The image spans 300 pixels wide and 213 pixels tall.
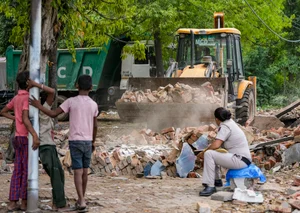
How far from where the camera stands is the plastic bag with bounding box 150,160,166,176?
1080 centimetres

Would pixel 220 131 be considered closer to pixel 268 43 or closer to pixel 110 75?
pixel 110 75

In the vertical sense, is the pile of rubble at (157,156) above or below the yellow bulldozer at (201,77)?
below

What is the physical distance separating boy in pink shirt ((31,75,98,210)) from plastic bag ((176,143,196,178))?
146 inches

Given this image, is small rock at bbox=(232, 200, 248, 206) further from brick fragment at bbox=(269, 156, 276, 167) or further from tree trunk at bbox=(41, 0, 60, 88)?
tree trunk at bbox=(41, 0, 60, 88)

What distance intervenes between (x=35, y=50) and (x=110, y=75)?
53.0 feet

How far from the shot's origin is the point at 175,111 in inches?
588

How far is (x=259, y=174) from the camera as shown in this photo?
8422 mm

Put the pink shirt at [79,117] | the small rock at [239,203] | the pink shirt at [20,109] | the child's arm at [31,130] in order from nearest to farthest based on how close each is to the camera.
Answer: the child's arm at [31,130]
the pink shirt at [79,117]
the pink shirt at [20,109]
the small rock at [239,203]

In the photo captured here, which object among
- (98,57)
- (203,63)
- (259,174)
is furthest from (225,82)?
(98,57)

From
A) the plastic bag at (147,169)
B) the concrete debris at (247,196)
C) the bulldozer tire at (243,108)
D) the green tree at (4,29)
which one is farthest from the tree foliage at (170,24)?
the concrete debris at (247,196)

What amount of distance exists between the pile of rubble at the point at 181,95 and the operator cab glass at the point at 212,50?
1.74 meters

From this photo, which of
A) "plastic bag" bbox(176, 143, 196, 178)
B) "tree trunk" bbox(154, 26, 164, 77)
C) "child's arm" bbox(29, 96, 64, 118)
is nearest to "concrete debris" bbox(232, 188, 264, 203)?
"child's arm" bbox(29, 96, 64, 118)

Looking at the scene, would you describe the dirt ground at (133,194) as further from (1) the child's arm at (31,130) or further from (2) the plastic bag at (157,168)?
(1) the child's arm at (31,130)

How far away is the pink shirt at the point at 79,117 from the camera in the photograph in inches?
280
